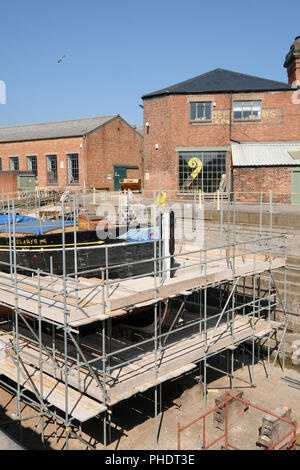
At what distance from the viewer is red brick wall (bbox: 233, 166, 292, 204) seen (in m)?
25.0

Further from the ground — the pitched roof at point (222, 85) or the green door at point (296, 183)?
the pitched roof at point (222, 85)

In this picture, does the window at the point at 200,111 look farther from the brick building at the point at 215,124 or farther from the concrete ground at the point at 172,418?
the concrete ground at the point at 172,418

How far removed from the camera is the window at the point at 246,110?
27656 mm

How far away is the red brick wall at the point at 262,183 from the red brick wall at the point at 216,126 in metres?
2.32

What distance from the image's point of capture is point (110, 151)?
35.5m

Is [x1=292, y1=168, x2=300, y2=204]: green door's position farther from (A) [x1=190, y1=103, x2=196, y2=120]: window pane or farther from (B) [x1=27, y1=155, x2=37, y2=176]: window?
(B) [x1=27, y1=155, x2=37, y2=176]: window

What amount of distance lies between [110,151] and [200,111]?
988 centimetres

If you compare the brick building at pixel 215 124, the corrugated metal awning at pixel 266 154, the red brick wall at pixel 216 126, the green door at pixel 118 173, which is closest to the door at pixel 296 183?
the corrugated metal awning at pixel 266 154

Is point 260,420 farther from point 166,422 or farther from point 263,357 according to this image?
point 263,357

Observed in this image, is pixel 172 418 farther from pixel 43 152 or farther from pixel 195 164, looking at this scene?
pixel 43 152

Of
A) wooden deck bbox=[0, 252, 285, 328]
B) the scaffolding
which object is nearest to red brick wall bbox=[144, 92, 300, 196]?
the scaffolding

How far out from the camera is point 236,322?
44.4 ft

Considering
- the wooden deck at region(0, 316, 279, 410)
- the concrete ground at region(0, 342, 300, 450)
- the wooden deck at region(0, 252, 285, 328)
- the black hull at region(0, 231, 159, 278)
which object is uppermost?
the black hull at region(0, 231, 159, 278)
